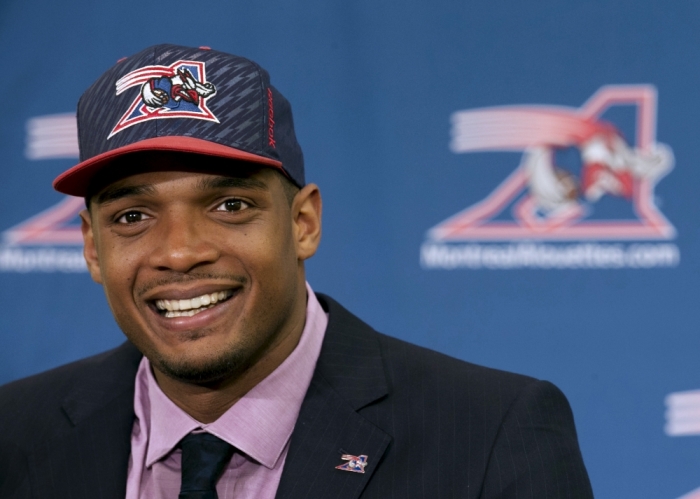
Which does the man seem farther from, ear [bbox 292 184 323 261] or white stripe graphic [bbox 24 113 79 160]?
white stripe graphic [bbox 24 113 79 160]

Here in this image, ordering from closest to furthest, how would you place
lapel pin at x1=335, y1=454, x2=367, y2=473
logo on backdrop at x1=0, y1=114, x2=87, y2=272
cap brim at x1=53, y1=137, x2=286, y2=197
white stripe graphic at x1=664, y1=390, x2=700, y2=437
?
cap brim at x1=53, y1=137, x2=286, y2=197 → lapel pin at x1=335, y1=454, x2=367, y2=473 → white stripe graphic at x1=664, y1=390, x2=700, y2=437 → logo on backdrop at x1=0, y1=114, x2=87, y2=272

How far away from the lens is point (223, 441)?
1584 mm

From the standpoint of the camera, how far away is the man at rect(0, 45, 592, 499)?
4.85 ft

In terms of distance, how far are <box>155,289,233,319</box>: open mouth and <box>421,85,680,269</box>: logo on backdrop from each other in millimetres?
965

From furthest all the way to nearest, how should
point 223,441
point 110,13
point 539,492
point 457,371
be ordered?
point 110,13, point 457,371, point 223,441, point 539,492

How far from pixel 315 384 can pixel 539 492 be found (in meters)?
0.43

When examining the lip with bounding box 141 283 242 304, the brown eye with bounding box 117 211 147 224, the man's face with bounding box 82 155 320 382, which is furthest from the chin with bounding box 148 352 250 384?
the brown eye with bounding box 117 211 147 224

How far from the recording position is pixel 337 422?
5.22 ft

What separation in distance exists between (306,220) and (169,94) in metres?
0.35

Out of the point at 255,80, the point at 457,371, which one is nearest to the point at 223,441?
the point at 457,371

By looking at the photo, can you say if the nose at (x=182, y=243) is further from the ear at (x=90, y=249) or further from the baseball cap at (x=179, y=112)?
the ear at (x=90, y=249)

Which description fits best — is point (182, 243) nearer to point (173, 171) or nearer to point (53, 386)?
point (173, 171)

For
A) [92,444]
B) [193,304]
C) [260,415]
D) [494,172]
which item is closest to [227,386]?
[260,415]

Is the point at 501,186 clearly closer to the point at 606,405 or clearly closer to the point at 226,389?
the point at 606,405
